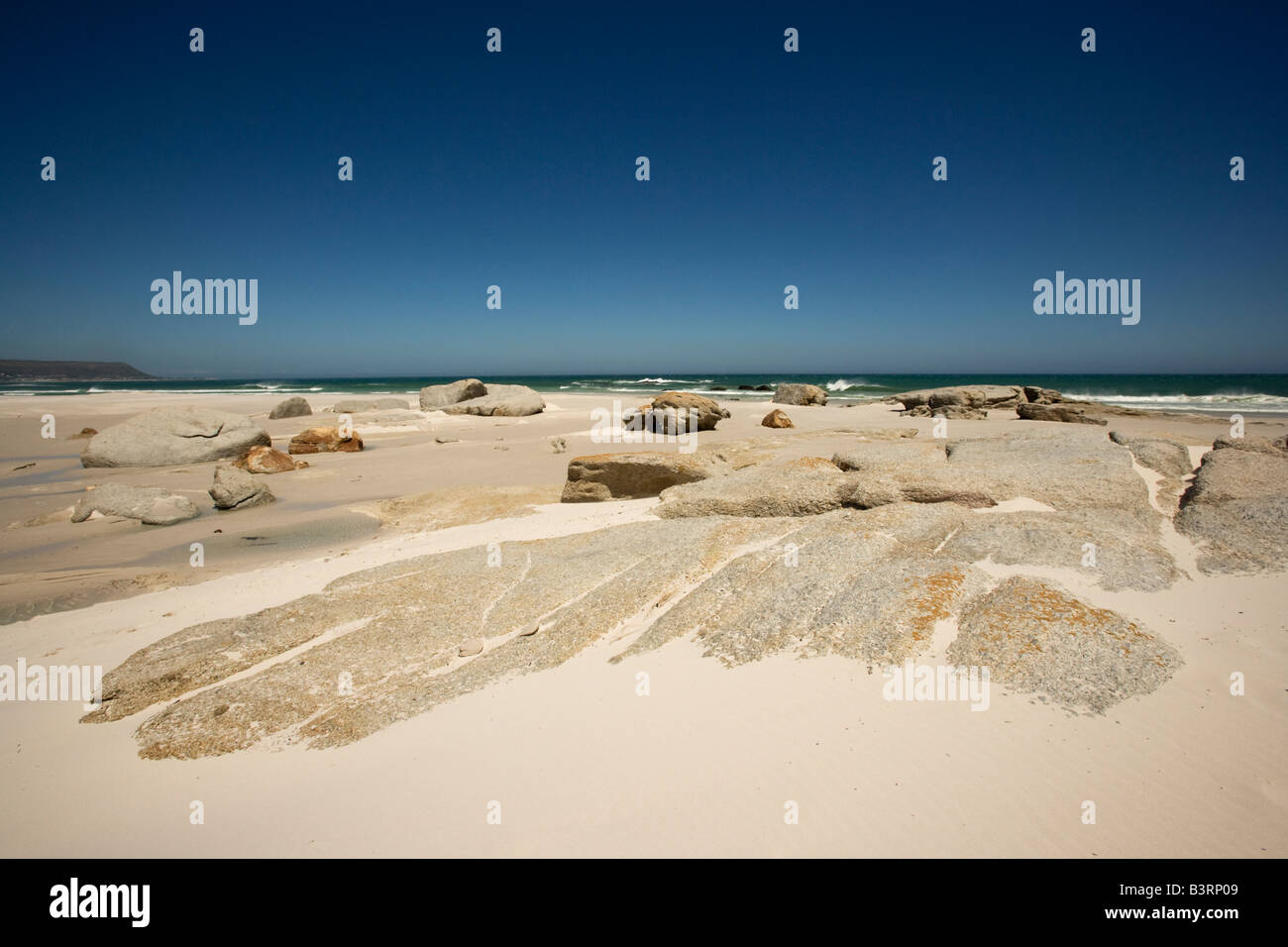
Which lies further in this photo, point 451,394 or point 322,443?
point 451,394

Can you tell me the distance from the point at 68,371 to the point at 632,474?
13370cm

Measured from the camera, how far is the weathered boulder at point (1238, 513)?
4.20 meters

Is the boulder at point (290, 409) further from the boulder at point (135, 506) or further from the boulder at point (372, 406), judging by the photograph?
the boulder at point (135, 506)

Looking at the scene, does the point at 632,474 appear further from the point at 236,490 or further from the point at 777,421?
the point at 777,421

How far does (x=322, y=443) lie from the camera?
47.8ft

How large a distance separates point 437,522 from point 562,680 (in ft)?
16.3

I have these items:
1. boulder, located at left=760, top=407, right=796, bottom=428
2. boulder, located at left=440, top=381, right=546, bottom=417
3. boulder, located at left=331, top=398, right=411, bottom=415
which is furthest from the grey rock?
boulder, located at left=331, top=398, right=411, bottom=415

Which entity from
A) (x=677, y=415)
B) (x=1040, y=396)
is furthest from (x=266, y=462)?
(x=1040, y=396)

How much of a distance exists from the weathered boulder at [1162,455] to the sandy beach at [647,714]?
199 millimetres

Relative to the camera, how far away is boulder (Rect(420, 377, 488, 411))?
2547 centimetres

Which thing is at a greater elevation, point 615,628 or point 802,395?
point 802,395

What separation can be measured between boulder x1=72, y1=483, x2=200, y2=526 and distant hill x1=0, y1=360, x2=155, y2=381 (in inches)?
4351

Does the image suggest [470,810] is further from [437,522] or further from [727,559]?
[437,522]

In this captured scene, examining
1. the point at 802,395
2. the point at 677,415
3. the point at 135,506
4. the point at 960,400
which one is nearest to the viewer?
the point at 135,506
